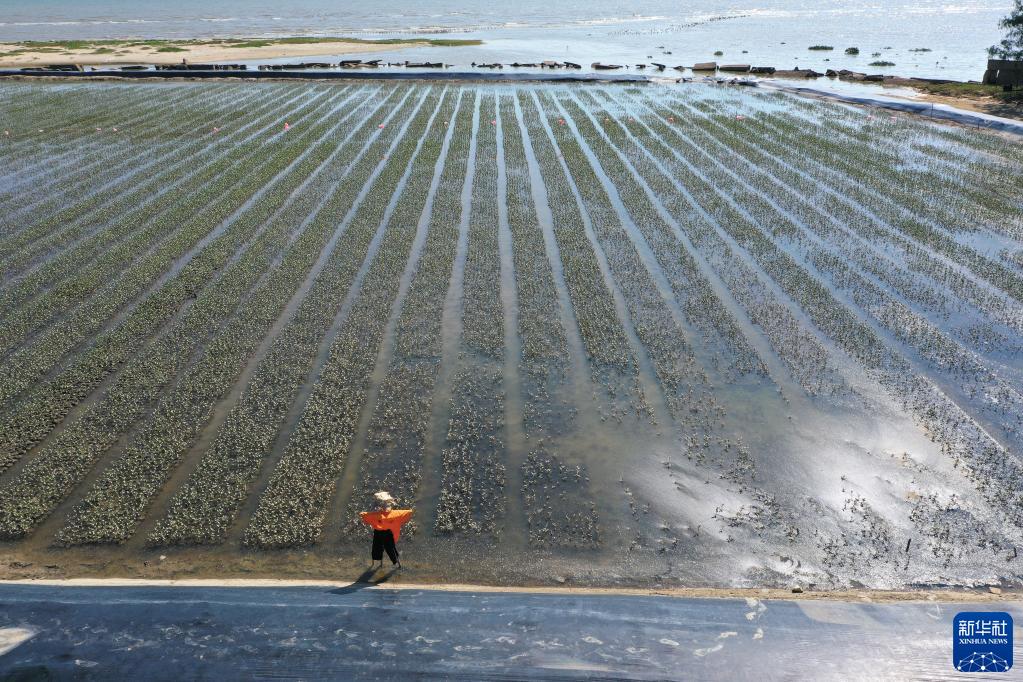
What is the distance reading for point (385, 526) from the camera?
345 inches

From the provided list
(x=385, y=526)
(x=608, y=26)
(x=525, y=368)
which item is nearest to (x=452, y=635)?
(x=385, y=526)

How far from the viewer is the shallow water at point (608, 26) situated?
6838cm

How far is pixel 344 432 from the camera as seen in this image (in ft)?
38.4

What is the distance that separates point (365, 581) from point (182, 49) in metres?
79.4

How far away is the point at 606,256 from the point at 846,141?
19.2m

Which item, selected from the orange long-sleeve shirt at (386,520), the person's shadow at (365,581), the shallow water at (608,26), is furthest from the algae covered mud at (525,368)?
the shallow water at (608,26)

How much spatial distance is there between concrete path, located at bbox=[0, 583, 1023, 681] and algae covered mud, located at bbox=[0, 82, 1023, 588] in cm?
95

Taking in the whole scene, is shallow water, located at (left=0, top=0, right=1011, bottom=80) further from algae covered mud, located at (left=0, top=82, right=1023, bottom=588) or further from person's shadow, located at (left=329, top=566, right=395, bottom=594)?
person's shadow, located at (left=329, top=566, right=395, bottom=594)

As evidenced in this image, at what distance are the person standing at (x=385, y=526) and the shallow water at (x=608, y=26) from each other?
198 ft

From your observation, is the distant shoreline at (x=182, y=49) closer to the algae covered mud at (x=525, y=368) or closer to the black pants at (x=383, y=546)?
the algae covered mud at (x=525, y=368)

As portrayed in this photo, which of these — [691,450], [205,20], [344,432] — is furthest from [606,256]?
[205,20]

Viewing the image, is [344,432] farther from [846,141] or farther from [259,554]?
[846,141]

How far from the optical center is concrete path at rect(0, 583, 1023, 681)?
734 centimetres

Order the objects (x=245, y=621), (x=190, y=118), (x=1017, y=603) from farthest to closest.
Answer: (x=190, y=118)
(x=1017, y=603)
(x=245, y=621)
